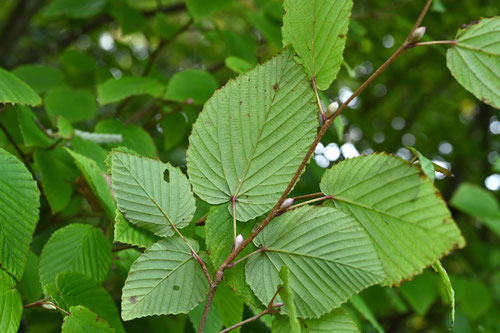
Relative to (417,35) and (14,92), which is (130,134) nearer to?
(14,92)

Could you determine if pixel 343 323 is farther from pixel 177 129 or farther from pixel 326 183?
pixel 177 129

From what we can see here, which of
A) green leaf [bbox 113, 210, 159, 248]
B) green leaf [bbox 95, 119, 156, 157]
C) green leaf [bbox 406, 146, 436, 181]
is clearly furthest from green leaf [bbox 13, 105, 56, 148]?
green leaf [bbox 406, 146, 436, 181]

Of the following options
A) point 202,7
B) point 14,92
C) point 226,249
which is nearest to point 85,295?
point 226,249

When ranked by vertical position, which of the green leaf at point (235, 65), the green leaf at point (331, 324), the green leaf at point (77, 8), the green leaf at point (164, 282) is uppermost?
the green leaf at point (77, 8)

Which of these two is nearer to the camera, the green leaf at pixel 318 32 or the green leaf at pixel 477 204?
the green leaf at pixel 318 32

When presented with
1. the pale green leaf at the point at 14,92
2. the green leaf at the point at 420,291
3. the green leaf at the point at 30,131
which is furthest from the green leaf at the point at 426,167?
the green leaf at the point at 420,291

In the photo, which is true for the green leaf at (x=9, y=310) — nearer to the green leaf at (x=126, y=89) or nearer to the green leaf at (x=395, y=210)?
the green leaf at (x=395, y=210)

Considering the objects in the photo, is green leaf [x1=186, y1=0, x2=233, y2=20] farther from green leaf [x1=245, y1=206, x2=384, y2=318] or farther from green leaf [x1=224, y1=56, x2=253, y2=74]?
green leaf [x1=245, y1=206, x2=384, y2=318]
